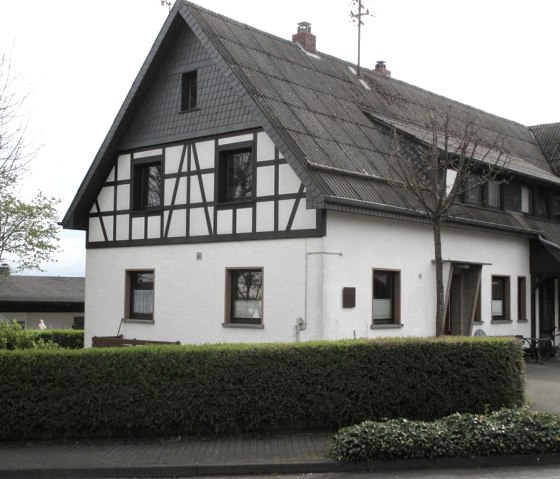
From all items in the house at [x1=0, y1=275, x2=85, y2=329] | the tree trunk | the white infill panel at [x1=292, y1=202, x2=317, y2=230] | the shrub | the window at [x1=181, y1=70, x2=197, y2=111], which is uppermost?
the window at [x1=181, y1=70, x2=197, y2=111]

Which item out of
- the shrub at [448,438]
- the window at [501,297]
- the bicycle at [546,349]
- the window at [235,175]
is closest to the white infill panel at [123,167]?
the window at [235,175]

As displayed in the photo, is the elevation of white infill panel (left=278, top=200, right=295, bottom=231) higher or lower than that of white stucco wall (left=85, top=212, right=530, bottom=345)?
higher

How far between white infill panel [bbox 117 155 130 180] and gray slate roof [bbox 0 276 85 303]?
64.0 ft

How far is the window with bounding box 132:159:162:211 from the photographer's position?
1973 centimetres

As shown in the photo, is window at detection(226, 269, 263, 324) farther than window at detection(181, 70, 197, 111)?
No

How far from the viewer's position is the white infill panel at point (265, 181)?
16703 mm

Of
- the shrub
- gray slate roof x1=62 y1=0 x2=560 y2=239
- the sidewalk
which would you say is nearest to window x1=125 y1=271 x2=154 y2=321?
gray slate roof x1=62 y1=0 x2=560 y2=239

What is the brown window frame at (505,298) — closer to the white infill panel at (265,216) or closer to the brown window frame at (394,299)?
the brown window frame at (394,299)

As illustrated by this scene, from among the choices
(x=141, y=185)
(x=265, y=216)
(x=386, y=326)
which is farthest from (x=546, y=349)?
(x=141, y=185)

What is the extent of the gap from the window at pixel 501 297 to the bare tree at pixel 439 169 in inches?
122

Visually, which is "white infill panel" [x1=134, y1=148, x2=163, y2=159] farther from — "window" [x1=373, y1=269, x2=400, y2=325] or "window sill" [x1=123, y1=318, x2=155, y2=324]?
"window" [x1=373, y1=269, x2=400, y2=325]

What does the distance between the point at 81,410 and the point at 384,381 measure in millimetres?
4487

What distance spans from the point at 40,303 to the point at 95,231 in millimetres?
20365

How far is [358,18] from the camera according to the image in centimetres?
2470
